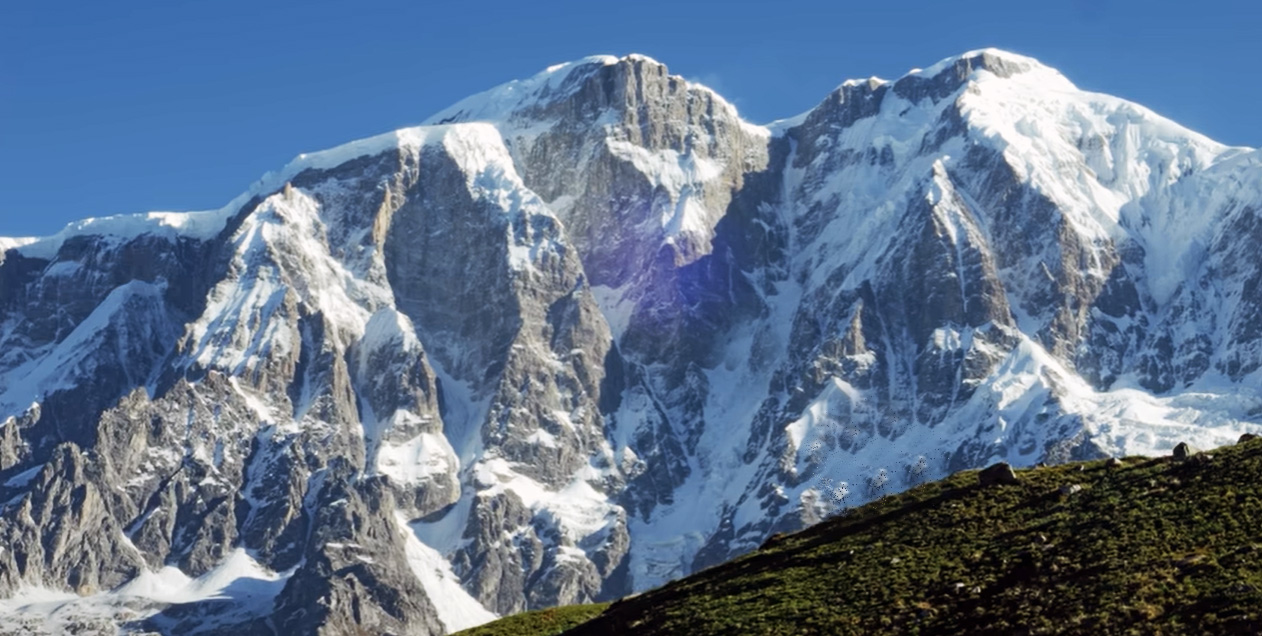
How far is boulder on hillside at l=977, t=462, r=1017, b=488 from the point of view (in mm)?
80375

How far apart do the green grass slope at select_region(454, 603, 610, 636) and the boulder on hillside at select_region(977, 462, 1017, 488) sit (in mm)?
19182

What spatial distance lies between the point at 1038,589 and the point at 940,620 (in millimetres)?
3392

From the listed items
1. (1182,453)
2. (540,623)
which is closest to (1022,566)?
(1182,453)

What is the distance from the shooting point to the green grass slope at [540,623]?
90.7 m

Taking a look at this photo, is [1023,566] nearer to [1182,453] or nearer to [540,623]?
[1182,453]

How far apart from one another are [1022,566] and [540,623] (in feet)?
99.6

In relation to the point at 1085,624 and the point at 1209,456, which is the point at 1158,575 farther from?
the point at 1209,456

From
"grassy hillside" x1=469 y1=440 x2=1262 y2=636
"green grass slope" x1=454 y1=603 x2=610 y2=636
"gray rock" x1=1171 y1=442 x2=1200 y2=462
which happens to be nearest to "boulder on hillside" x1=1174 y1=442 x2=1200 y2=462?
"gray rock" x1=1171 y1=442 x2=1200 y2=462

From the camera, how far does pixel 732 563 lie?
285 feet

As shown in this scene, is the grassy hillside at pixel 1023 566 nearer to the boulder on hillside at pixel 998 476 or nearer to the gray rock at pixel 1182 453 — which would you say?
the gray rock at pixel 1182 453

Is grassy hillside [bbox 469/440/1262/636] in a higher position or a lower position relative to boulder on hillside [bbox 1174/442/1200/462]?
lower

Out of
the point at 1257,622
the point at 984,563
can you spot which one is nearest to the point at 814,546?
the point at 984,563

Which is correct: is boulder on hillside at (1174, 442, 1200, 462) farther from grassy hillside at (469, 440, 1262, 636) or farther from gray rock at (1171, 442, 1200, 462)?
grassy hillside at (469, 440, 1262, 636)

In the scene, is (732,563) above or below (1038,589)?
above
